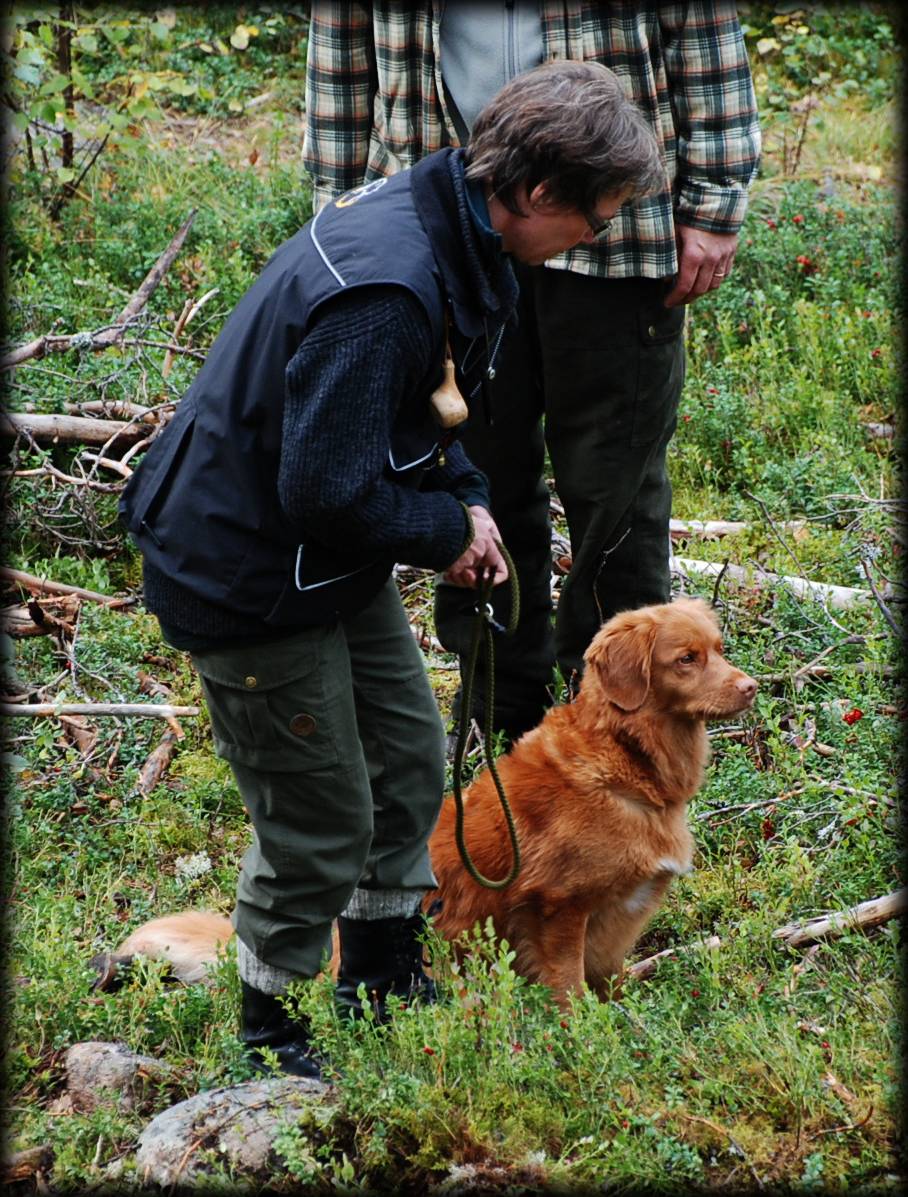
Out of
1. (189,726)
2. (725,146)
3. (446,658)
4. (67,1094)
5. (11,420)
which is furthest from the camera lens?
(11,420)

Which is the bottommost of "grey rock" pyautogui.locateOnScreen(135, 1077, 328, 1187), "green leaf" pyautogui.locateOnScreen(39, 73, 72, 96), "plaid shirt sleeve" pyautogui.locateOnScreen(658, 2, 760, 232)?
"grey rock" pyautogui.locateOnScreen(135, 1077, 328, 1187)

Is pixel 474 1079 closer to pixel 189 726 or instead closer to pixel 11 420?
pixel 189 726

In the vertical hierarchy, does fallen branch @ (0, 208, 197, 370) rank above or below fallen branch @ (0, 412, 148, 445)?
above

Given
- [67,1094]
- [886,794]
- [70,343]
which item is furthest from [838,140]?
[67,1094]

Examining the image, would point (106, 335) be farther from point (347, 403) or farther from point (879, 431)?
point (347, 403)

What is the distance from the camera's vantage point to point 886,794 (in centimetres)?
436

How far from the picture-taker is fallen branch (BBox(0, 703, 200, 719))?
190 inches

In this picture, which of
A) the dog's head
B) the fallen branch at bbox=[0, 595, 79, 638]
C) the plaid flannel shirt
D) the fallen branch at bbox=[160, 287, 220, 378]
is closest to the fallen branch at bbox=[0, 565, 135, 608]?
the fallen branch at bbox=[0, 595, 79, 638]

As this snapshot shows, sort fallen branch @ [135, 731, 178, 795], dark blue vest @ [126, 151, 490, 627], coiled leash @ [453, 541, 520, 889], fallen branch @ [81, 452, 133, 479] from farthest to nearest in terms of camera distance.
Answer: fallen branch @ [81, 452, 133, 479], fallen branch @ [135, 731, 178, 795], coiled leash @ [453, 541, 520, 889], dark blue vest @ [126, 151, 490, 627]

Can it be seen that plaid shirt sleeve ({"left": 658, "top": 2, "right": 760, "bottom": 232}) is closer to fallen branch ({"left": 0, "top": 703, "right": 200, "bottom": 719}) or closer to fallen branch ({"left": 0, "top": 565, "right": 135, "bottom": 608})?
fallen branch ({"left": 0, "top": 703, "right": 200, "bottom": 719})

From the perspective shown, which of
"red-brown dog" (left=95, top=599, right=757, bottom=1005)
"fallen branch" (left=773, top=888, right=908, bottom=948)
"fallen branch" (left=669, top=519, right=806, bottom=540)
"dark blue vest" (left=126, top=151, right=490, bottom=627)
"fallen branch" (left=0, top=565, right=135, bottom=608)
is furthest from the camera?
"fallen branch" (left=669, top=519, right=806, bottom=540)

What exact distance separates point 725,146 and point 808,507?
2.37 m

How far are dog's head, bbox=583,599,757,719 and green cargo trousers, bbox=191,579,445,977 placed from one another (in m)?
0.66

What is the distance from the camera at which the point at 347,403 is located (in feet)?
8.84
